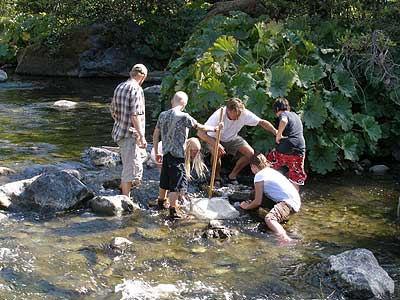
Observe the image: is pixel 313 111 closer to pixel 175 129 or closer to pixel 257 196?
pixel 257 196

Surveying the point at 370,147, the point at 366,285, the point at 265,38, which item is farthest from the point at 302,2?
the point at 366,285

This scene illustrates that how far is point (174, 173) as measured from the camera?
7699 mm

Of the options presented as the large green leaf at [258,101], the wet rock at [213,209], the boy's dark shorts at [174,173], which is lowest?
the wet rock at [213,209]

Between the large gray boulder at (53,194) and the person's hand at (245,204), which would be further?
the person's hand at (245,204)

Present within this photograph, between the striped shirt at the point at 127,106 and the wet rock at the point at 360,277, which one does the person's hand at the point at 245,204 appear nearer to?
the striped shirt at the point at 127,106

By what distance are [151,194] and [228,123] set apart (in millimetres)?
1619

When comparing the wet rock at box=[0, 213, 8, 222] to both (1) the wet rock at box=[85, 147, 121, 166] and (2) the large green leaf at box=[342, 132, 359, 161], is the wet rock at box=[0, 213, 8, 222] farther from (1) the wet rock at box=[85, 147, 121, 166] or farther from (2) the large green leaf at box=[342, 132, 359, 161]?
(2) the large green leaf at box=[342, 132, 359, 161]

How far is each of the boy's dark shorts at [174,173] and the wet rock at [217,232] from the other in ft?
2.33

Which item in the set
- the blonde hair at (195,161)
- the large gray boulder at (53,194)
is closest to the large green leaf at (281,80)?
the blonde hair at (195,161)

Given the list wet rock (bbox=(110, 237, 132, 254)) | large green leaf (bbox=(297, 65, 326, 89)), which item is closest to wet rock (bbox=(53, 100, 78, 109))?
large green leaf (bbox=(297, 65, 326, 89))

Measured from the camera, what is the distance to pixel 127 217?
7.74 m

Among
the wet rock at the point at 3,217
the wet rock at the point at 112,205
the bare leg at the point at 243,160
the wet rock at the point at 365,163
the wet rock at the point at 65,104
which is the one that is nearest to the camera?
the wet rock at the point at 3,217

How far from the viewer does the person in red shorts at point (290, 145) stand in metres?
8.55

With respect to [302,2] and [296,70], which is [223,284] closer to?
[296,70]
